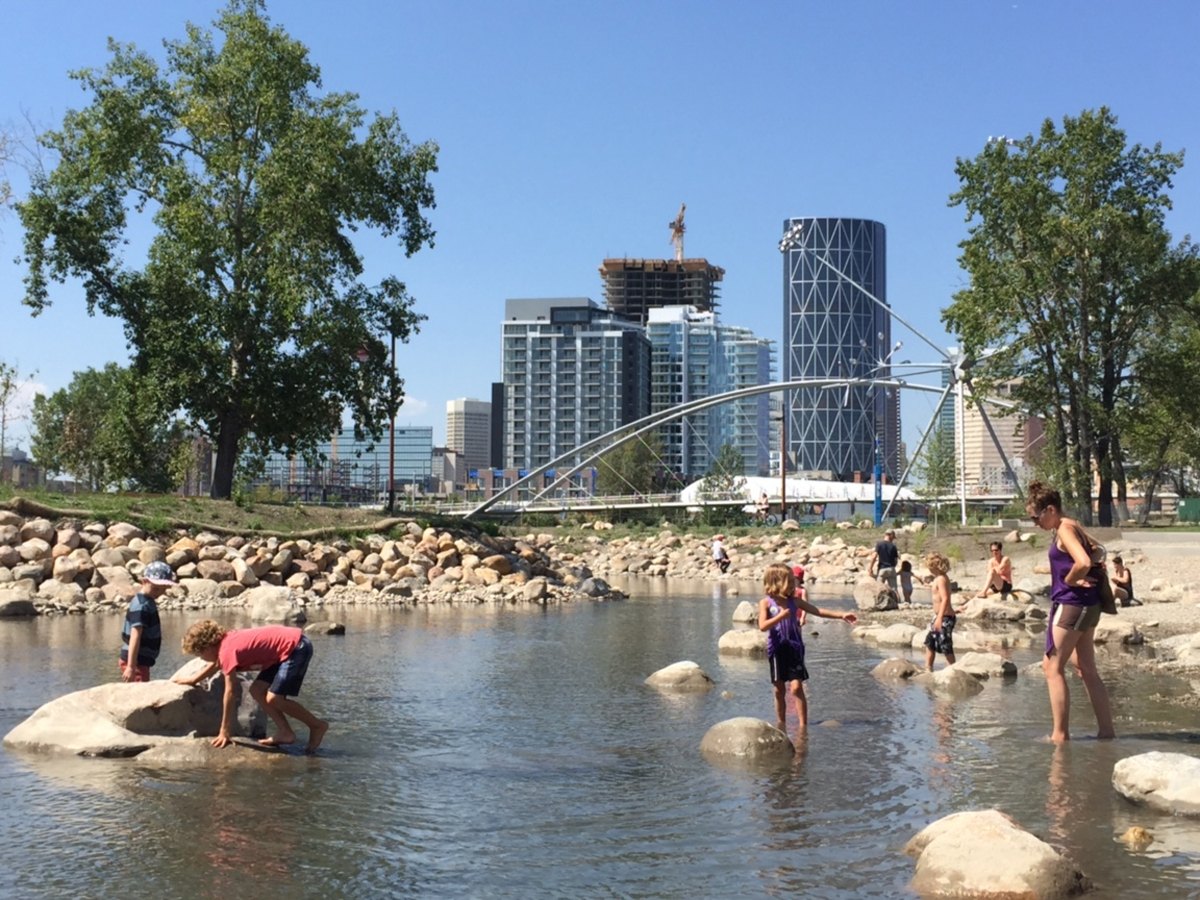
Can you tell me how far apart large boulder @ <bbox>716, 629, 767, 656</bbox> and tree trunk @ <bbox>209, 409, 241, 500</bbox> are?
2518 centimetres

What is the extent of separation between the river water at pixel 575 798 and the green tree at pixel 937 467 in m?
82.7

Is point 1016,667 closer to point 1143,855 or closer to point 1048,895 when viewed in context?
point 1143,855

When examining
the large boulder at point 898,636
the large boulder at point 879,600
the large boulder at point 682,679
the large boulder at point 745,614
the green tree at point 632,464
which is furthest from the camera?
the green tree at point 632,464

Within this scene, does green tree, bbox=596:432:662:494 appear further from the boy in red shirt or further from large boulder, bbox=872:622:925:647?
the boy in red shirt

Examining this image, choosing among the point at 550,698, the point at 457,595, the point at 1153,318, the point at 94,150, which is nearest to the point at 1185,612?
the point at 550,698

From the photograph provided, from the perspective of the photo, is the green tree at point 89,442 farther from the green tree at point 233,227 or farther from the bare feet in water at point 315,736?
the bare feet in water at point 315,736

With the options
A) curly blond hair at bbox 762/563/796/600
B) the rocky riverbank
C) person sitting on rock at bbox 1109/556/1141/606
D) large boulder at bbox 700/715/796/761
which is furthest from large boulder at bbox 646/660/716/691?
person sitting on rock at bbox 1109/556/1141/606

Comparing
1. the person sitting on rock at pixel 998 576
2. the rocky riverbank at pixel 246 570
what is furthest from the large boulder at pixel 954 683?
the rocky riverbank at pixel 246 570

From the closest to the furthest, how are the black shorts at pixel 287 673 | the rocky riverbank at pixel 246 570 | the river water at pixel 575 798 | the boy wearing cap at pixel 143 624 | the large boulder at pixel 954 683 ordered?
the river water at pixel 575 798 → the black shorts at pixel 287 673 → the boy wearing cap at pixel 143 624 → the large boulder at pixel 954 683 → the rocky riverbank at pixel 246 570

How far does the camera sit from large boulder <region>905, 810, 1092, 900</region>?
276 inches

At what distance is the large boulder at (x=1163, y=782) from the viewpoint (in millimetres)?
8812

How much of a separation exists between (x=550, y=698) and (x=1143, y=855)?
858cm

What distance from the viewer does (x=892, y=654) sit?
796 inches

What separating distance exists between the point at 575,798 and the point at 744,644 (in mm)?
10799
